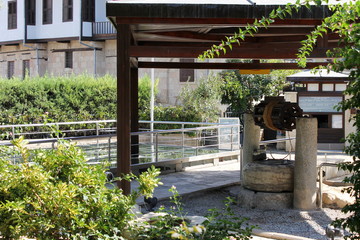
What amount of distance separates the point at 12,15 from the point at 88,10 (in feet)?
A: 22.2

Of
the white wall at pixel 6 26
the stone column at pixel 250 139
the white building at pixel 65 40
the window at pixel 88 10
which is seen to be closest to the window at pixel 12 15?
the white building at pixel 65 40

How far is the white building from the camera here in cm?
3481

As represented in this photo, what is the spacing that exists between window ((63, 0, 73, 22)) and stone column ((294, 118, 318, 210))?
28.0m

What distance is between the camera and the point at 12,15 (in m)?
39.8

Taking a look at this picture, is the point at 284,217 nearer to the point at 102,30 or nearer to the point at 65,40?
the point at 102,30

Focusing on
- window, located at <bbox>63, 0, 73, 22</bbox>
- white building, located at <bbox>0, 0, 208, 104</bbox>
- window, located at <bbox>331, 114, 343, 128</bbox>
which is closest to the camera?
window, located at <bbox>331, 114, 343, 128</bbox>

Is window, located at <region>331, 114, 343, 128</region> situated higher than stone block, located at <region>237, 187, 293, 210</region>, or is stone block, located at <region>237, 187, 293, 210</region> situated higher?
window, located at <region>331, 114, 343, 128</region>

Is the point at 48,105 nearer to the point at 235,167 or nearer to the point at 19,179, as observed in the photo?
the point at 235,167

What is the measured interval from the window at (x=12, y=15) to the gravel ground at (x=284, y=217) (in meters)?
30.6

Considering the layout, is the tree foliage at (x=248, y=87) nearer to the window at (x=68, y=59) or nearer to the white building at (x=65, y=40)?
the white building at (x=65, y=40)

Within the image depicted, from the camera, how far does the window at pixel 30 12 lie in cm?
3803

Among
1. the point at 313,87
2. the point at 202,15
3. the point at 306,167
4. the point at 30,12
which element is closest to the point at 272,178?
the point at 306,167

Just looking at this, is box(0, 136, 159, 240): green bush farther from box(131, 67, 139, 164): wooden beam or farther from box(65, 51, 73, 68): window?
box(65, 51, 73, 68): window

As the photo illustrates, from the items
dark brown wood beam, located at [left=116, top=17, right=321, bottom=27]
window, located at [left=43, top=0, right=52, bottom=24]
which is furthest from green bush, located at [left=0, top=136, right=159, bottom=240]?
window, located at [left=43, top=0, right=52, bottom=24]
